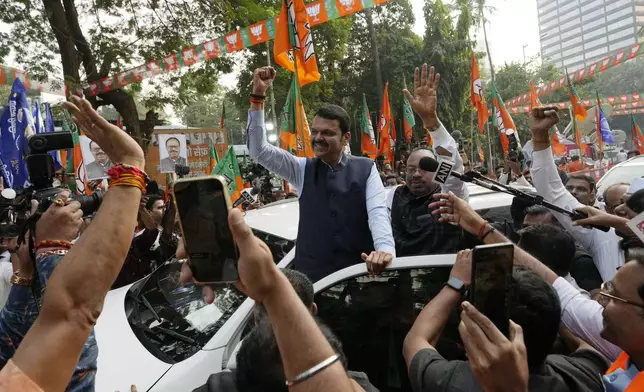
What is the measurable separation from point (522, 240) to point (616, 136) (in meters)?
19.7

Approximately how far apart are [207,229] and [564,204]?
8.03 feet

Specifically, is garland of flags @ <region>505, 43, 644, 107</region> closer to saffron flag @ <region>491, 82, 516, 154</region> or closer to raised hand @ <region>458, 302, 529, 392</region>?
saffron flag @ <region>491, 82, 516, 154</region>

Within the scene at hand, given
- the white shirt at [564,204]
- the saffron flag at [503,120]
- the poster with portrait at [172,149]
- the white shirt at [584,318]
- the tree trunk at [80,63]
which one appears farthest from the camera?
the saffron flag at [503,120]

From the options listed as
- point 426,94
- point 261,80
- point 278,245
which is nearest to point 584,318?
point 426,94

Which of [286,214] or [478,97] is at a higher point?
Result: [478,97]

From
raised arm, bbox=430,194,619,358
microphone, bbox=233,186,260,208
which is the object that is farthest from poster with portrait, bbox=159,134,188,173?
raised arm, bbox=430,194,619,358

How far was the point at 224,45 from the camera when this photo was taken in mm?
9375

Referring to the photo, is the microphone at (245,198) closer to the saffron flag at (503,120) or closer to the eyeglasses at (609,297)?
the eyeglasses at (609,297)

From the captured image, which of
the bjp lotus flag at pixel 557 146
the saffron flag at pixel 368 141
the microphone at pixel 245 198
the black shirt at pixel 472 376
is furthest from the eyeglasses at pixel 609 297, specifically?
the bjp lotus flag at pixel 557 146

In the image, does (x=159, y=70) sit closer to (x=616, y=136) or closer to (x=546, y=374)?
(x=546, y=374)

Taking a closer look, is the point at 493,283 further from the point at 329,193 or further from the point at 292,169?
the point at 292,169

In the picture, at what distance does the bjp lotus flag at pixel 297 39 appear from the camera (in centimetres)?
552

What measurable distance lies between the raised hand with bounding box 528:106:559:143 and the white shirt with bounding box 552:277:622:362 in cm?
105

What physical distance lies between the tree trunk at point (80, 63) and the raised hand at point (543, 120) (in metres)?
8.65
